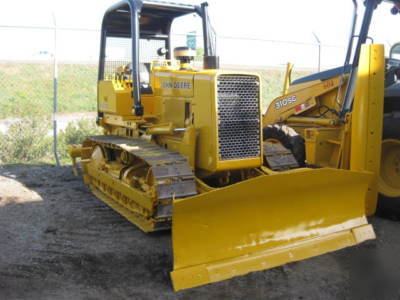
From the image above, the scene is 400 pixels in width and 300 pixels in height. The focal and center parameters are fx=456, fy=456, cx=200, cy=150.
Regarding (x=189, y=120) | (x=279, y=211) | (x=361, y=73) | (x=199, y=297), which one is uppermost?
(x=361, y=73)

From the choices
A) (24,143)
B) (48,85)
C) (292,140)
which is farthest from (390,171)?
(48,85)

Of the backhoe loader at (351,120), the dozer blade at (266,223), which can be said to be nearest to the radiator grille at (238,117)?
the backhoe loader at (351,120)

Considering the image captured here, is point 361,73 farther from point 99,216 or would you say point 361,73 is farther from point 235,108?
point 99,216

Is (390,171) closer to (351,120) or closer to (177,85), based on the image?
(351,120)

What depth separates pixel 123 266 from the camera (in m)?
4.33

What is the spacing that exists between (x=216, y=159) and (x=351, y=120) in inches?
77.6

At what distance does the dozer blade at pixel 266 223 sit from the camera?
13.0 feet

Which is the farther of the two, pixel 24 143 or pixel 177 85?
pixel 24 143

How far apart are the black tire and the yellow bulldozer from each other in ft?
0.08

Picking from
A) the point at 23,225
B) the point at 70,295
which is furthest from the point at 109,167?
the point at 70,295

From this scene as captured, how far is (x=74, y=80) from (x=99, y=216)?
530 inches

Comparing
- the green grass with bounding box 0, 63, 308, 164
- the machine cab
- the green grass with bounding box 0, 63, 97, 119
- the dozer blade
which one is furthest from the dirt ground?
the green grass with bounding box 0, 63, 97, 119

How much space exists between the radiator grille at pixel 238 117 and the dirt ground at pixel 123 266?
4.09 ft

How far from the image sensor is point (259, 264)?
415cm
